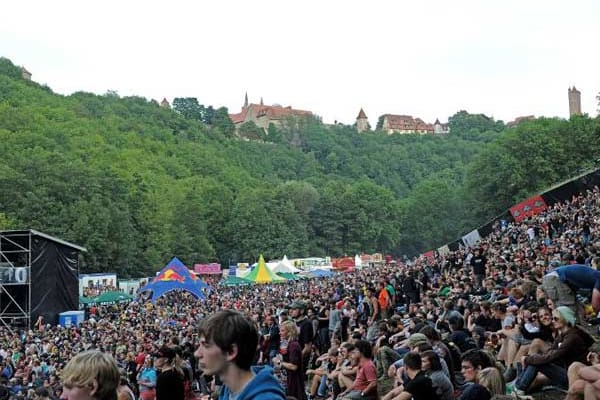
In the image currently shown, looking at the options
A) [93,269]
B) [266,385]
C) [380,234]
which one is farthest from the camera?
[380,234]

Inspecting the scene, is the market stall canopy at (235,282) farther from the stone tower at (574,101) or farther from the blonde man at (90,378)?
the stone tower at (574,101)

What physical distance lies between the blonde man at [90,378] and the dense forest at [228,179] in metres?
57.6

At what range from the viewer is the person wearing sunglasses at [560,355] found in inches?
266

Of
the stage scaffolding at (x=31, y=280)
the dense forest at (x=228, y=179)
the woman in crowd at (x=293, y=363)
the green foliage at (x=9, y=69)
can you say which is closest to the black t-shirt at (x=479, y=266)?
the woman in crowd at (x=293, y=363)

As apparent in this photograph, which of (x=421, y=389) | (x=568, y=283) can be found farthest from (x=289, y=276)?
(x=421, y=389)

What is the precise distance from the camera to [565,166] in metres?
66.3

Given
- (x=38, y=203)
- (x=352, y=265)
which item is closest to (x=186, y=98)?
(x=38, y=203)

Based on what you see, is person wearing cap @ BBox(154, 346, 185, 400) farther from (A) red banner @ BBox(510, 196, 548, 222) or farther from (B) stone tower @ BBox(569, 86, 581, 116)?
(B) stone tower @ BBox(569, 86, 581, 116)

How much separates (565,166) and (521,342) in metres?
62.1

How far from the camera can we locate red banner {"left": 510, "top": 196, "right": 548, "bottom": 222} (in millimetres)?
35031

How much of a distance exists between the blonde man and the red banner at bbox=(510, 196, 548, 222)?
33.9 meters

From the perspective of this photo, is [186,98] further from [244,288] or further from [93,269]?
[244,288]

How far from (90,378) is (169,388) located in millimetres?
3323

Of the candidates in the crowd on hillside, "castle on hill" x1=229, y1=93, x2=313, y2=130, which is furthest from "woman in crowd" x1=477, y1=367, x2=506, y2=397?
"castle on hill" x1=229, y1=93, x2=313, y2=130
